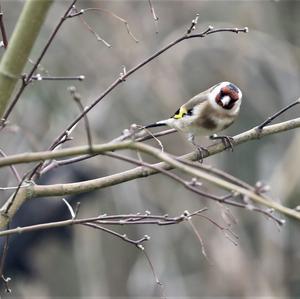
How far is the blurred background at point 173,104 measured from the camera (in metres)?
6.30

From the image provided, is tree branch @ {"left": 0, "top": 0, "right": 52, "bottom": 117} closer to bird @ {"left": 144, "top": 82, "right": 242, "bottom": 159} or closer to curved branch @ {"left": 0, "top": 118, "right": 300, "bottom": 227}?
curved branch @ {"left": 0, "top": 118, "right": 300, "bottom": 227}

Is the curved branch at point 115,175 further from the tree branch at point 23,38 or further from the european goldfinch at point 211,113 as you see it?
the european goldfinch at point 211,113

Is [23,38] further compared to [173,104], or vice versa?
[173,104]

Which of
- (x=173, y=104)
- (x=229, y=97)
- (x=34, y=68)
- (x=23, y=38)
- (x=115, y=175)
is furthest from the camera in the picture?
(x=173, y=104)

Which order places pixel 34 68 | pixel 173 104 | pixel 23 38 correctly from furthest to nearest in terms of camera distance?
pixel 173 104
pixel 34 68
pixel 23 38

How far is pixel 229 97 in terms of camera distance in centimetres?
294

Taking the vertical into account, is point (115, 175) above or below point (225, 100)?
below

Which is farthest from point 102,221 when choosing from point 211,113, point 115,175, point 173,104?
point 173,104

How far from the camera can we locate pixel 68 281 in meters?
8.99

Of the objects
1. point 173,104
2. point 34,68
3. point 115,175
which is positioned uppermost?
point 173,104

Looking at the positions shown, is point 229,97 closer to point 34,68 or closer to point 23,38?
point 34,68

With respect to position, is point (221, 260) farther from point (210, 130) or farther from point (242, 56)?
point (210, 130)

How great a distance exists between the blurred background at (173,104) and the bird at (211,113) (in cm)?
278

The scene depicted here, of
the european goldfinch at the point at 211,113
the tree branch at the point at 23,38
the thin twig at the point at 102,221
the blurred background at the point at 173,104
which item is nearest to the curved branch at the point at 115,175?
the thin twig at the point at 102,221
